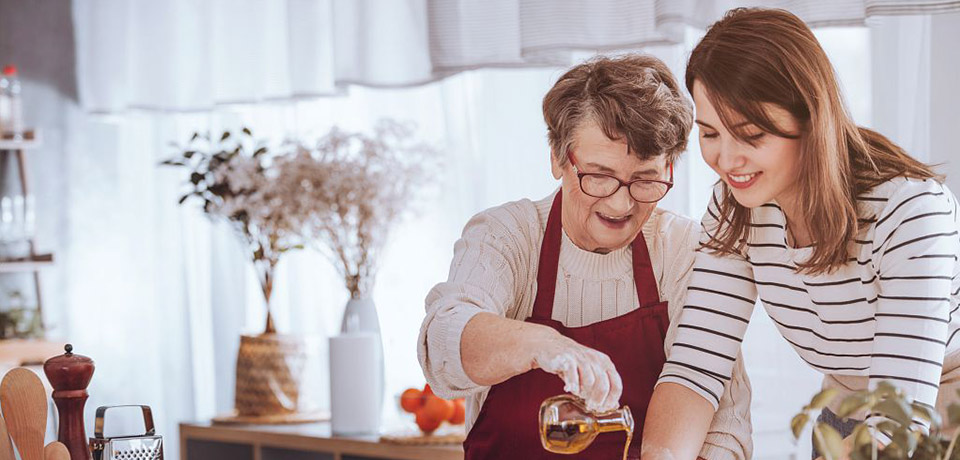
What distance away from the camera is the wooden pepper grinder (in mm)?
1253

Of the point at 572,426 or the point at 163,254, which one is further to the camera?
the point at 163,254

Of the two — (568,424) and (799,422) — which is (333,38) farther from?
(799,422)

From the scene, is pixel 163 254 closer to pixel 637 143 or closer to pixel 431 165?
pixel 431 165

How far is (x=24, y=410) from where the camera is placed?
122 centimetres

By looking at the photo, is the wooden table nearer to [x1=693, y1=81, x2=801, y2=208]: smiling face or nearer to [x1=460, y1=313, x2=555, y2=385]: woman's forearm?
[x1=460, y1=313, x2=555, y2=385]: woman's forearm

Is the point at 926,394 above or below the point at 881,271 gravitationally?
below

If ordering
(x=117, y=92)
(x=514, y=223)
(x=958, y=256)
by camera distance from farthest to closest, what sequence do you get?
(x=117, y=92) < (x=514, y=223) < (x=958, y=256)

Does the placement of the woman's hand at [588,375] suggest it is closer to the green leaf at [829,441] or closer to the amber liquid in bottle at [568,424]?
the amber liquid in bottle at [568,424]

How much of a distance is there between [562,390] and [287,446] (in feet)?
3.70

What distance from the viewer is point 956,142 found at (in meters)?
1.93

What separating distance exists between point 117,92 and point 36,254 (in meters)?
0.62

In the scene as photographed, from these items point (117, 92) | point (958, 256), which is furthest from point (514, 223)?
point (117, 92)

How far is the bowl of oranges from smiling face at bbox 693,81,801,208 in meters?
1.17

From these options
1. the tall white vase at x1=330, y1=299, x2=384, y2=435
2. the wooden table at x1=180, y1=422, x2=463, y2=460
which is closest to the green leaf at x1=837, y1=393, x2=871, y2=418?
the wooden table at x1=180, y1=422, x2=463, y2=460
